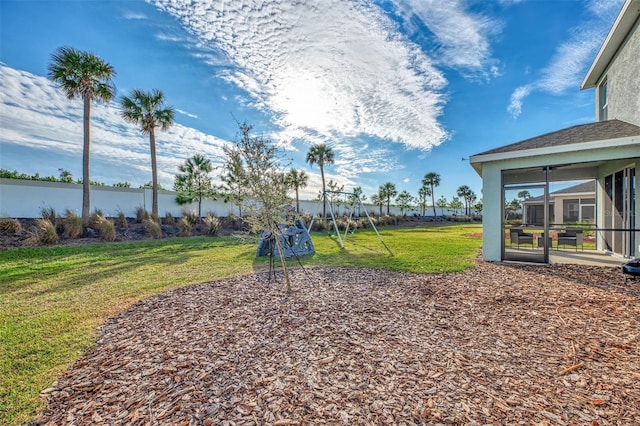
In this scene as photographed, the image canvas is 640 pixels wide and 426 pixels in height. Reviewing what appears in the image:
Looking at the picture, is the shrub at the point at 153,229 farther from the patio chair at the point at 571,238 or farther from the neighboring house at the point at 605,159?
the patio chair at the point at 571,238

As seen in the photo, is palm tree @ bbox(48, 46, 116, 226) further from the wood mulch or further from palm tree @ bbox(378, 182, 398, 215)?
palm tree @ bbox(378, 182, 398, 215)

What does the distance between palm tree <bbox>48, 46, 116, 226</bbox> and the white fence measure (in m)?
2.62

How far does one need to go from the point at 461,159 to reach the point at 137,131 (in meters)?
21.1

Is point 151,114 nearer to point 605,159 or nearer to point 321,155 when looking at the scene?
point 321,155

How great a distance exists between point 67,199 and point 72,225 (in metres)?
5.89

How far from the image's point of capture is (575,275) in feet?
20.9

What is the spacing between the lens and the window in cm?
1020

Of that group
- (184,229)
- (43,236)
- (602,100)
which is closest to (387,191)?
(602,100)

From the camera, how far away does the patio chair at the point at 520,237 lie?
810 centimetres

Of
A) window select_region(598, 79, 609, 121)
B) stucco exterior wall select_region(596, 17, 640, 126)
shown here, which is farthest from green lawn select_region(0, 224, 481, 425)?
window select_region(598, 79, 609, 121)

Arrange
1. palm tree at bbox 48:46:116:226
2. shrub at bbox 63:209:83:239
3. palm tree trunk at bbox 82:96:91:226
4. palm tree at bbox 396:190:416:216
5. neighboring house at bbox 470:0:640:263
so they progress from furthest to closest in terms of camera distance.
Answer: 1. palm tree at bbox 396:190:416:216
2. palm tree trunk at bbox 82:96:91:226
3. palm tree at bbox 48:46:116:226
4. shrub at bbox 63:209:83:239
5. neighboring house at bbox 470:0:640:263

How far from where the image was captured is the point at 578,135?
7.55 metres

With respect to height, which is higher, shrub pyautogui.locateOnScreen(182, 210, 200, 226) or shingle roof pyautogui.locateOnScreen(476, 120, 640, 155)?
shingle roof pyautogui.locateOnScreen(476, 120, 640, 155)

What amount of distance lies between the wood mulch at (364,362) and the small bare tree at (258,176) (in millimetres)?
1602
